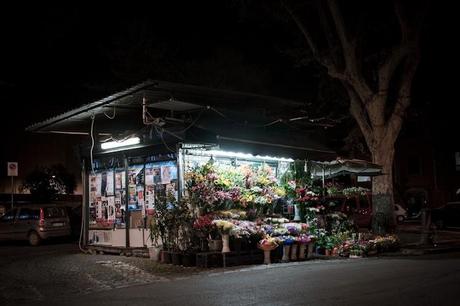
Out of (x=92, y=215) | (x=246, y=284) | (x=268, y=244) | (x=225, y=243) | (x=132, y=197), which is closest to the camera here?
(x=246, y=284)

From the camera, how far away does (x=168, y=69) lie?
28266mm

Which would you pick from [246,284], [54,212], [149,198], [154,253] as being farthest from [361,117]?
[54,212]

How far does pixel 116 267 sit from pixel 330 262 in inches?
216

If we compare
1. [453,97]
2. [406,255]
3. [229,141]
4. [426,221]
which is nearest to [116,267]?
[229,141]

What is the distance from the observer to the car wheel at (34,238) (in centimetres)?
2281

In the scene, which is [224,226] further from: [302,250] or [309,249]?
[309,249]

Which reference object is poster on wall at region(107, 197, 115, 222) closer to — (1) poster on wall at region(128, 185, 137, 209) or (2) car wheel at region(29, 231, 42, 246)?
(1) poster on wall at region(128, 185, 137, 209)

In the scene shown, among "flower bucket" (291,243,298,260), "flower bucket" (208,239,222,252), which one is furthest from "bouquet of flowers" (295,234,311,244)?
"flower bucket" (208,239,222,252)

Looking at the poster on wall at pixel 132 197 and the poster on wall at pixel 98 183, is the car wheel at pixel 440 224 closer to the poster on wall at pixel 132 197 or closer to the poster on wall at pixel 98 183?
the poster on wall at pixel 132 197

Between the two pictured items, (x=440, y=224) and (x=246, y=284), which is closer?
(x=246, y=284)

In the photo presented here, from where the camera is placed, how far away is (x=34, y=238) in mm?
22891

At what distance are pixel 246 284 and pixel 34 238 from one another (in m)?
15.1

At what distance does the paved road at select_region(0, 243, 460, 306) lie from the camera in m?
8.77

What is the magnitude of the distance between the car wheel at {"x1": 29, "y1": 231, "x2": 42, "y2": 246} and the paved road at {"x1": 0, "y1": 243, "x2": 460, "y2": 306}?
8357 mm
